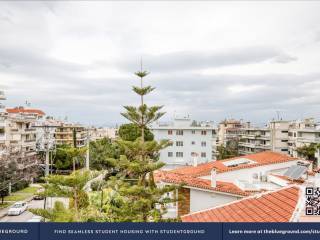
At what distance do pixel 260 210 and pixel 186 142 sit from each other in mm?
23340

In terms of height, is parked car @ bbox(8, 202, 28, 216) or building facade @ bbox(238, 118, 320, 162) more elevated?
building facade @ bbox(238, 118, 320, 162)

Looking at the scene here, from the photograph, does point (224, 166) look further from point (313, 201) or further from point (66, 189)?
point (313, 201)

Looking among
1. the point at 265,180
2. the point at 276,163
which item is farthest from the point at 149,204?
the point at 276,163

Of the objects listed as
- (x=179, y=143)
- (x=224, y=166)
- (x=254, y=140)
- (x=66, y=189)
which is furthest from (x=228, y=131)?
(x=66, y=189)

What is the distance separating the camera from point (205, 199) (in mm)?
10133

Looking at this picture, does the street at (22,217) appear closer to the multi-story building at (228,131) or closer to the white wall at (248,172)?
the white wall at (248,172)

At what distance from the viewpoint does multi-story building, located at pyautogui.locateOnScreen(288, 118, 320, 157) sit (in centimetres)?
3272

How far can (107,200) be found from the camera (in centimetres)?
1217

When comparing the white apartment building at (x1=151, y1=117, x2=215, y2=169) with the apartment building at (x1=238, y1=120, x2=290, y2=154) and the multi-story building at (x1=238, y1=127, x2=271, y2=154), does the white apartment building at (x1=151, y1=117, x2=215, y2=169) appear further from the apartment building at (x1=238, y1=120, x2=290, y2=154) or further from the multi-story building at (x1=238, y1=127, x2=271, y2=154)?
the multi-story building at (x1=238, y1=127, x2=271, y2=154)

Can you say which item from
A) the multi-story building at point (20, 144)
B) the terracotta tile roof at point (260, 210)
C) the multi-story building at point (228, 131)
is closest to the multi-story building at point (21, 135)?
the multi-story building at point (20, 144)

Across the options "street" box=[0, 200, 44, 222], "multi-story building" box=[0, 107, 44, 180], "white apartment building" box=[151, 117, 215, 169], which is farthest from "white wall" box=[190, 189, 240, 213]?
"white apartment building" box=[151, 117, 215, 169]

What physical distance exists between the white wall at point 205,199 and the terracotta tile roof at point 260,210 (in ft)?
10.4

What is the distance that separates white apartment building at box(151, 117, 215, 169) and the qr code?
23.8 meters
